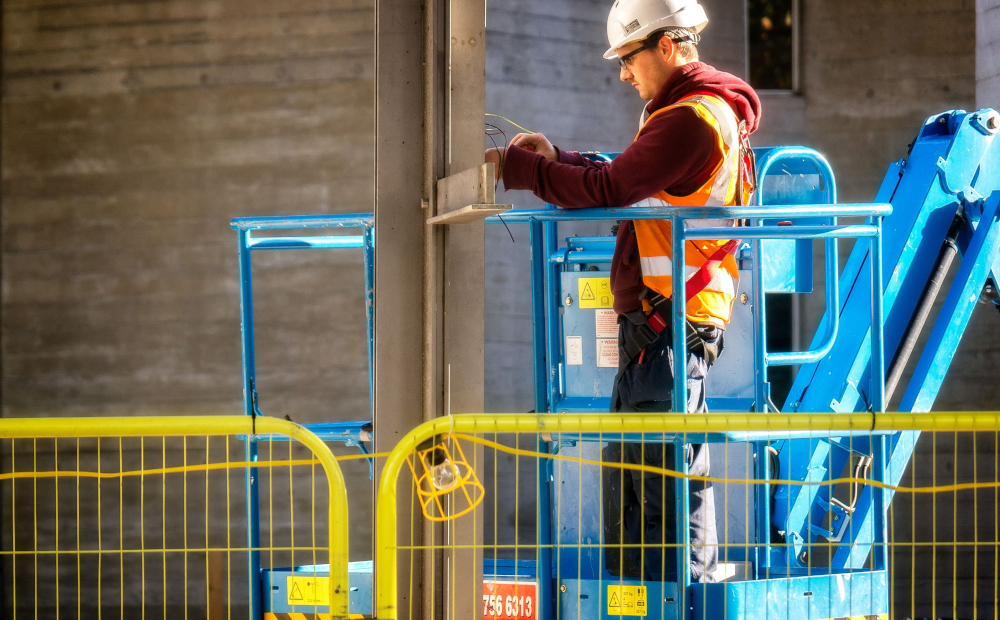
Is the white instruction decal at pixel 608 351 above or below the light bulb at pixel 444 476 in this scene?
above

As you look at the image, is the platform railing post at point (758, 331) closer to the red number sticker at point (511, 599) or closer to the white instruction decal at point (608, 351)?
the white instruction decal at point (608, 351)

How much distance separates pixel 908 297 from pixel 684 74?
1859 mm

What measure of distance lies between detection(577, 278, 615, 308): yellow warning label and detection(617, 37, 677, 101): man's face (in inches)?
33.7

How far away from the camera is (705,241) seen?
3471 millimetres

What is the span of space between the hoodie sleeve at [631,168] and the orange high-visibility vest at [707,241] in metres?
0.07

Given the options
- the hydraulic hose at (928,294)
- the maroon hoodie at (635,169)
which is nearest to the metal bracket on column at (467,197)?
the maroon hoodie at (635,169)

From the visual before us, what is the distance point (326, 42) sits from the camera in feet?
25.9

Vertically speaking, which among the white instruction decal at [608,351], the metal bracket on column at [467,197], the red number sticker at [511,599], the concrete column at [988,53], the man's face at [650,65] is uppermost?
the concrete column at [988,53]

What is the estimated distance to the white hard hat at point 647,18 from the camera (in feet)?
11.2

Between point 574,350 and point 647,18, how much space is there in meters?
1.50

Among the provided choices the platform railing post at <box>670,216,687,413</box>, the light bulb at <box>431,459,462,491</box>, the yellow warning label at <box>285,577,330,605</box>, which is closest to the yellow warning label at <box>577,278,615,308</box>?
the platform railing post at <box>670,216,687,413</box>

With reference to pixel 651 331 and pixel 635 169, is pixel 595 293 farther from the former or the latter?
pixel 635 169

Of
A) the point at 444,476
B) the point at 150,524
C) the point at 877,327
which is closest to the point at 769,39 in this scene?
the point at 877,327

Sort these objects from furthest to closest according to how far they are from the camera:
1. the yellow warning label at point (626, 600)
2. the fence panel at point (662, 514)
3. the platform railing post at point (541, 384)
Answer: the platform railing post at point (541, 384) → the yellow warning label at point (626, 600) → the fence panel at point (662, 514)
